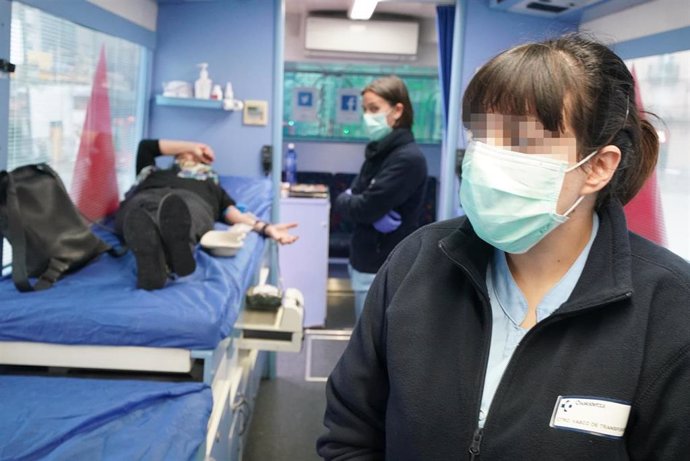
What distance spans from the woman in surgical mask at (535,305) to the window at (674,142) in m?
1.77

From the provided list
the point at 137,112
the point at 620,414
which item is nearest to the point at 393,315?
the point at 620,414

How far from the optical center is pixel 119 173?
369 cm

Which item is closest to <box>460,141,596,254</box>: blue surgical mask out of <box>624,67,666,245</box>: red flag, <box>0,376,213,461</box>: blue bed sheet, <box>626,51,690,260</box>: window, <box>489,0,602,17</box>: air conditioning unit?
<box>0,376,213,461</box>: blue bed sheet

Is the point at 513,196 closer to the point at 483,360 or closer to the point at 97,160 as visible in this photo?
the point at 483,360

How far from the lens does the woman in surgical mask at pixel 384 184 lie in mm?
3014

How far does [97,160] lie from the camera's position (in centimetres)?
330

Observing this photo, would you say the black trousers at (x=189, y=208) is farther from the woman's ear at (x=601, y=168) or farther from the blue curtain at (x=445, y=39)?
the blue curtain at (x=445, y=39)

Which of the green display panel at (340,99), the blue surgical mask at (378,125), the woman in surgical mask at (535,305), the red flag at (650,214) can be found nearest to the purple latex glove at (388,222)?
the blue surgical mask at (378,125)

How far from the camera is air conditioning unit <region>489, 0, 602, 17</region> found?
11.5 feet

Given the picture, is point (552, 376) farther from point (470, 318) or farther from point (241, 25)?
point (241, 25)

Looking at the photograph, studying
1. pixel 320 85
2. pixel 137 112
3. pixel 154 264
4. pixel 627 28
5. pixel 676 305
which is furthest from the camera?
pixel 320 85

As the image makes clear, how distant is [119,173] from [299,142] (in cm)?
274

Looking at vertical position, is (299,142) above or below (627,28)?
below

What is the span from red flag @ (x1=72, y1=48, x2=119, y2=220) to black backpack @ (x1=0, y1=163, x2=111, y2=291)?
75 centimetres
